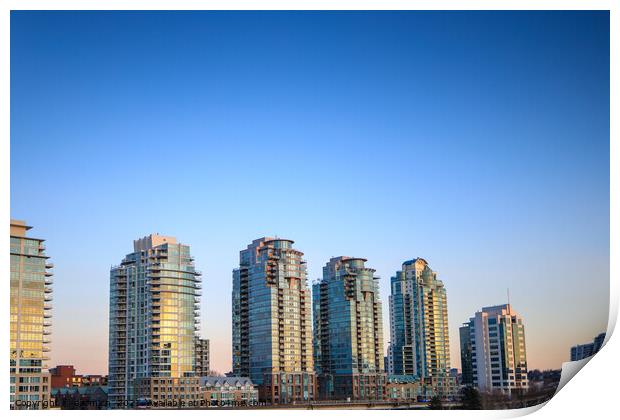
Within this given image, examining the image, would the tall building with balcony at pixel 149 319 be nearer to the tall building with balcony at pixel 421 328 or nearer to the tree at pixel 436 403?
the tree at pixel 436 403

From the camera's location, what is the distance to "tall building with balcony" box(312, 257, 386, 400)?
17256mm

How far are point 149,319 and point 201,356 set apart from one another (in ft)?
4.39

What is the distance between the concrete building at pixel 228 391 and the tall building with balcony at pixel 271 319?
0.23 meters

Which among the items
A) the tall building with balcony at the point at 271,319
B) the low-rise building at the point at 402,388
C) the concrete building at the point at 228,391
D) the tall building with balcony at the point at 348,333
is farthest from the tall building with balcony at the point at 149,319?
the low-rise building at the point at 402,388

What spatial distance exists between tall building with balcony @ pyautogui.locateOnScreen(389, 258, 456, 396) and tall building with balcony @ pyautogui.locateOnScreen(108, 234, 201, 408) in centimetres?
530

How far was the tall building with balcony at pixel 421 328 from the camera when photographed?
1855 cm

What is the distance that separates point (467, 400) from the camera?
17.1 metres

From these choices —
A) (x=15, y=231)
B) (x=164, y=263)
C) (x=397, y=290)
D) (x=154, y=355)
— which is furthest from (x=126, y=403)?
(x=397, y=290)

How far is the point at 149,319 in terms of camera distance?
14969 mm

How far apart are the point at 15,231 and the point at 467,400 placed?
9126 mm
